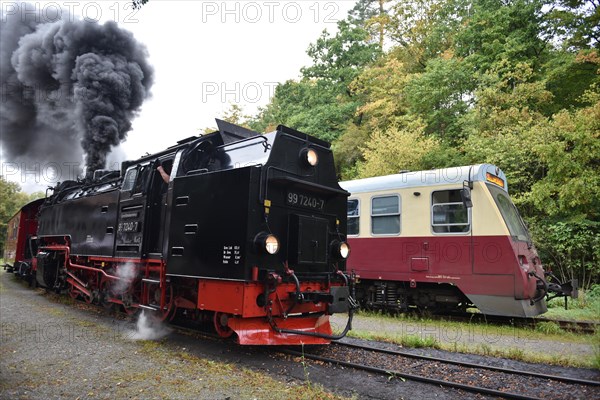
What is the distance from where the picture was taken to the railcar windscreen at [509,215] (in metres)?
8.51

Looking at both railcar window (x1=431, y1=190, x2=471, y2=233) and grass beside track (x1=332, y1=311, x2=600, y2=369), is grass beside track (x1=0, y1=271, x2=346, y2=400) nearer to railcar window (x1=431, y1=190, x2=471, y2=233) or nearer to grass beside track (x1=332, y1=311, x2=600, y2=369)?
grass beside track (x1=332, y1=311, x2=600, y2=369)

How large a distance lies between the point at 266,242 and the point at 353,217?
561 cm

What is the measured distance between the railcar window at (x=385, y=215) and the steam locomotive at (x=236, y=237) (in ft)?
10.5

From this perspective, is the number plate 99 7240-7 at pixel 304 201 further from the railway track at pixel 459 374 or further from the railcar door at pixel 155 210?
the railcar door at pixel 155 210

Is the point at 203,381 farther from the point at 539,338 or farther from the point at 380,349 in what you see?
the point at 539,338

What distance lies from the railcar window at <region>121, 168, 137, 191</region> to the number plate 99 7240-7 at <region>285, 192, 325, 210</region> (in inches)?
143

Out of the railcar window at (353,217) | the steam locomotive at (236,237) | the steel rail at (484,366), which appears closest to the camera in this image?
the steel rail at (484,366)

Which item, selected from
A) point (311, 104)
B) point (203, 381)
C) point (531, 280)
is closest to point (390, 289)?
point (531, 280)

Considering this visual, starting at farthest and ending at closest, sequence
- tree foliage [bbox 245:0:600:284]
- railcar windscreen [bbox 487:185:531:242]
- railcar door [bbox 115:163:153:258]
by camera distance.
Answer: tree foliage [bbox 245:0:600:284] < railcar windscreen [bbox 487:185:531:242] < railcar door [bbox 115:163:153:258]

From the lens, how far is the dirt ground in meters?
4.43

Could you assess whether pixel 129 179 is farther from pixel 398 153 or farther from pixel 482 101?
pixel 482 101

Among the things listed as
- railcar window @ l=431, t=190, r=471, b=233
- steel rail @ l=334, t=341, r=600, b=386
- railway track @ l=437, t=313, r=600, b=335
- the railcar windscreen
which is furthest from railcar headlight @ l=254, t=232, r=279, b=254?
railway track @ l=437, t=313, r=600, b=335

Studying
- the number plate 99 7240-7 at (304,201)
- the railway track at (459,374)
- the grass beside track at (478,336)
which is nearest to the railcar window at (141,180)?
the number plate 99 7240-7 at (304,201)

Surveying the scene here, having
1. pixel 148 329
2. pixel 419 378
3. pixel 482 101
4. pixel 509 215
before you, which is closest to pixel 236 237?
pixel 419 378
